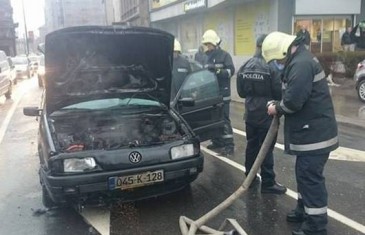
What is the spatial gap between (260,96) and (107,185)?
6.51ft

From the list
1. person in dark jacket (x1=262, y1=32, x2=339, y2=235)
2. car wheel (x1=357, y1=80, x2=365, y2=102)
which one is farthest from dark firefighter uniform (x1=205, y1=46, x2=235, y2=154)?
car wheel (x1=357, y1=80, x2=365, y2=102)

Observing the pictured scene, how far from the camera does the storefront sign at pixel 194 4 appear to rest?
2175cm

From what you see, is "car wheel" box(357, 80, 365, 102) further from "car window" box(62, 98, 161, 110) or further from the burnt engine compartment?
the burnt engine compartment

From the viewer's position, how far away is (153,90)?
5.57 m

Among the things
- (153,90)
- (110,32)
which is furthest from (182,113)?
(110,32)

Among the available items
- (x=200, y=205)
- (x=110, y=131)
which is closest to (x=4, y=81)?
(x=110, y=131)

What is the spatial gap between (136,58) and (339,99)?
7.83 meters

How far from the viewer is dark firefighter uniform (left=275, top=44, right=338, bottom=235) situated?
3.75 metres

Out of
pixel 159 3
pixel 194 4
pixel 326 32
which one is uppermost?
pixel 159 3

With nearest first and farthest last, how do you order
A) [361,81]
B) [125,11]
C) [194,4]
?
[361,81] → [194,4] → [125,11]

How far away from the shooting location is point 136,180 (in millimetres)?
4297

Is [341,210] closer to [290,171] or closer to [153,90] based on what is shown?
[290,171]

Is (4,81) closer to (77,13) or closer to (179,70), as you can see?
(179,70)

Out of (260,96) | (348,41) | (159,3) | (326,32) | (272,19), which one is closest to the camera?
(260,96)
